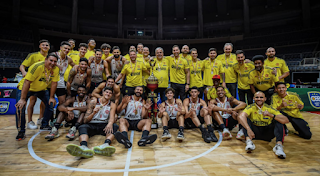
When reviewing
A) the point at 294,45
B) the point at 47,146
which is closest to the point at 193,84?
the point at 47,146

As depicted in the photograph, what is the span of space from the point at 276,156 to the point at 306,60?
17933 mm

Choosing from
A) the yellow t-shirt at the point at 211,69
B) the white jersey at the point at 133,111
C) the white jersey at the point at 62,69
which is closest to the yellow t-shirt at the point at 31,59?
the white jersey at the point at 62,69

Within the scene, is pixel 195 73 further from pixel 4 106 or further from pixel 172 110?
pixel 4 106

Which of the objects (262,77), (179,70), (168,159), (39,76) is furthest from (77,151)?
(262,77)

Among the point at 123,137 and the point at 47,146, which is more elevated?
the point at 123,137

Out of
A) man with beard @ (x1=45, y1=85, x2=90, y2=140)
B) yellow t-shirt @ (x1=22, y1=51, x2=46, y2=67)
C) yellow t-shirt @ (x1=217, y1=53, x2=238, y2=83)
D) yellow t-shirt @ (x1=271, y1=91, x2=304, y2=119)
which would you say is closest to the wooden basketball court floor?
man with beard @ (x1=45, y1=85, x2=90, y2=140)

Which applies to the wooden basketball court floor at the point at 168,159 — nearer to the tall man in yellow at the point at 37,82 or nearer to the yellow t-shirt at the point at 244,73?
the tall man in yellow at the point at 37,82

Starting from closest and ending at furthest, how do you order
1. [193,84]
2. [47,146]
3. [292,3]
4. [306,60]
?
[47,146]
[193,84]
[306,60]
[292,3]

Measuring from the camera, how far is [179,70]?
516 centimetres

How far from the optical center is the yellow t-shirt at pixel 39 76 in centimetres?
361

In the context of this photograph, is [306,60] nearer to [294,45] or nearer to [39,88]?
[294,45]

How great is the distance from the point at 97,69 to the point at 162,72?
6.66 ft

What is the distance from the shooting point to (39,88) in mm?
3996

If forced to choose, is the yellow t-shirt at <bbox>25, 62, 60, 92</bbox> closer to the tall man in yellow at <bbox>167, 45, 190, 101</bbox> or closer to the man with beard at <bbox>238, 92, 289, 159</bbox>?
the tall man in yellow at <bbox>167, 45, 190, 101</bbox>
